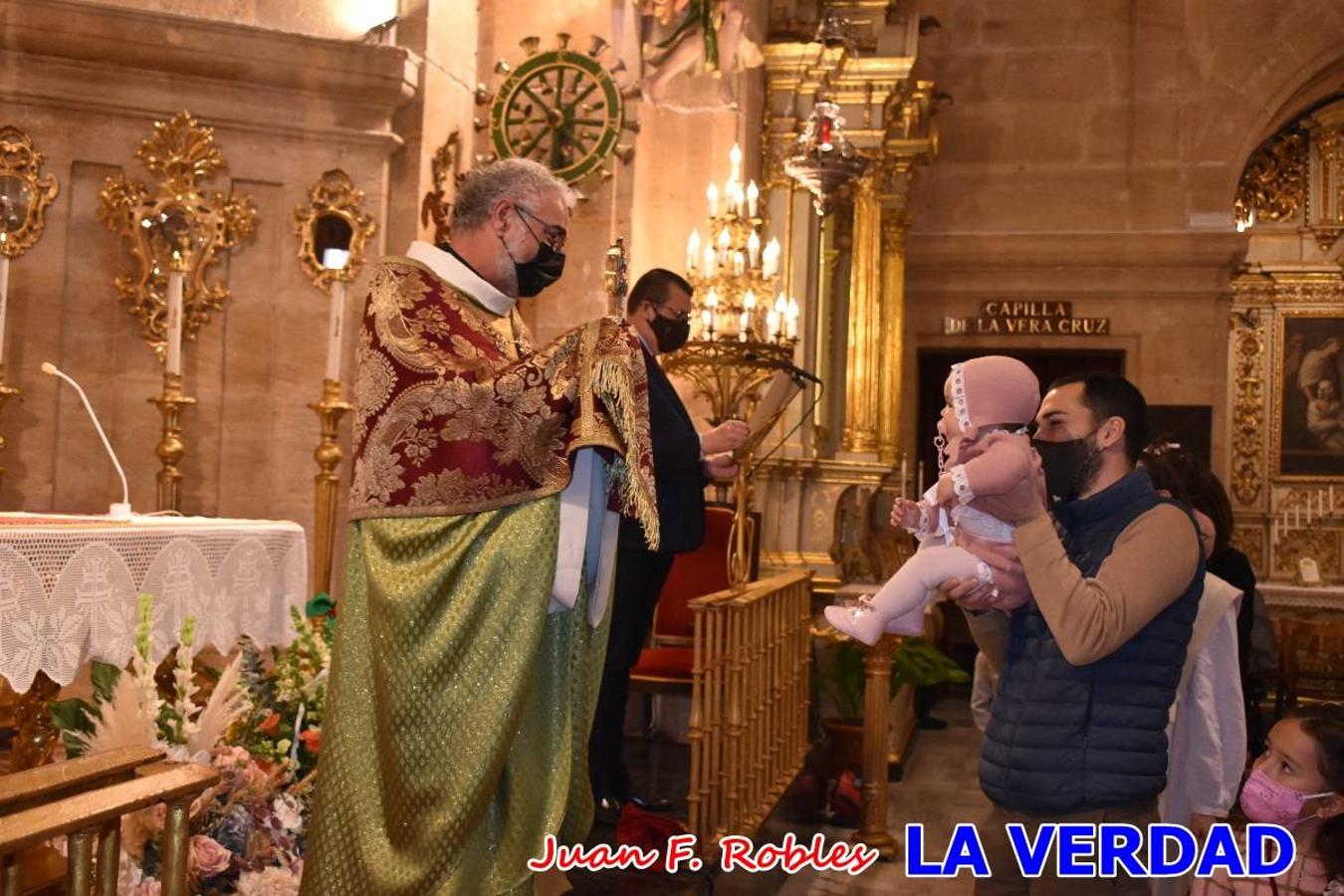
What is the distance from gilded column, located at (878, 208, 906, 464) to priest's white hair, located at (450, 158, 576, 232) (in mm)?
6473

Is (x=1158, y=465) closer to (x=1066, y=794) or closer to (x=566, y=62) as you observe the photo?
(x=1066, y=794)

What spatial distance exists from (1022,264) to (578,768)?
9632 millimetres

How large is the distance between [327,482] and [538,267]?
2776 millimetres

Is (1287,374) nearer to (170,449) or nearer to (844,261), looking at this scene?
(844,261)

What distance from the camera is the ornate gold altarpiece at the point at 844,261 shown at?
27.6 ft

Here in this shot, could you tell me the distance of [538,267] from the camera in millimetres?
3326

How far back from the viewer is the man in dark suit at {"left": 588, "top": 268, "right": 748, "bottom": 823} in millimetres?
Answer: 4273

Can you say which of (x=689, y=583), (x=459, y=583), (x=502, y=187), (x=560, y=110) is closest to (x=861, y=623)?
(x=459, y=583)

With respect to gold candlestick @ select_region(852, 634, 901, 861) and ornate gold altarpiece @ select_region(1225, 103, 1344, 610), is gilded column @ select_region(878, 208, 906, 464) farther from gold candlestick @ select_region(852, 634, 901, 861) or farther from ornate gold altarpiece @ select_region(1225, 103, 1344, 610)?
gold candlestick @ select_region(852, 634, 901, 861)

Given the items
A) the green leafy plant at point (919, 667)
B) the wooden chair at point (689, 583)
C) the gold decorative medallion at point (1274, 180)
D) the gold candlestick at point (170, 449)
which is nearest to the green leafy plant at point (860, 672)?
the green leafy plant at point (919, 667)

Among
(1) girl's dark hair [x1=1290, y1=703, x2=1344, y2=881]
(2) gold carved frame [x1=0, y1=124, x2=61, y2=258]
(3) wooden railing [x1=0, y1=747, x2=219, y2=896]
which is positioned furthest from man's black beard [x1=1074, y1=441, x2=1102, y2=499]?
(2) gold carved frame [x1=0, y1=124, x2=61, y2=258]

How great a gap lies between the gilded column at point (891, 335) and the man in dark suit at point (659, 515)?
16.2 feet

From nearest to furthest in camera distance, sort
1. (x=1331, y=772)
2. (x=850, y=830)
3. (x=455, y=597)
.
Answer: (x=1331, y=772), (x=455, y=597), (x=850, y=830)

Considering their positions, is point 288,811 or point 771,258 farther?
point 771,258
